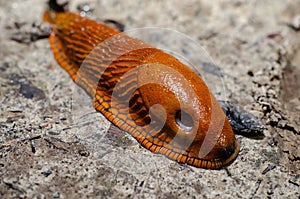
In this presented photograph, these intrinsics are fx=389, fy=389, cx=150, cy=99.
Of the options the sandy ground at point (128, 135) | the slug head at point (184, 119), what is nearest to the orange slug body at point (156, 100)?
the slug head at point (184, 119)

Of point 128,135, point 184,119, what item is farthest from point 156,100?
point 128,135

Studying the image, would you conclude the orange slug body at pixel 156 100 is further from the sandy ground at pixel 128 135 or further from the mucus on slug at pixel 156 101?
the sandy ground at pixel 128 135

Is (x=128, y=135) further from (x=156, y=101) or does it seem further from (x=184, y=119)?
(x=184, y=119)

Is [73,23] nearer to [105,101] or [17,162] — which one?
[105,101]

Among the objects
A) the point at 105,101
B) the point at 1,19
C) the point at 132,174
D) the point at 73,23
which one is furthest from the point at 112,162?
the point at 1,19

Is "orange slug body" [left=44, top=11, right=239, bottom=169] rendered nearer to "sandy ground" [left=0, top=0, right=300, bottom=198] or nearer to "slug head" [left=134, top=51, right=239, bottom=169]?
"slug head" [left=134, top=51, right=239, bottom=169]
